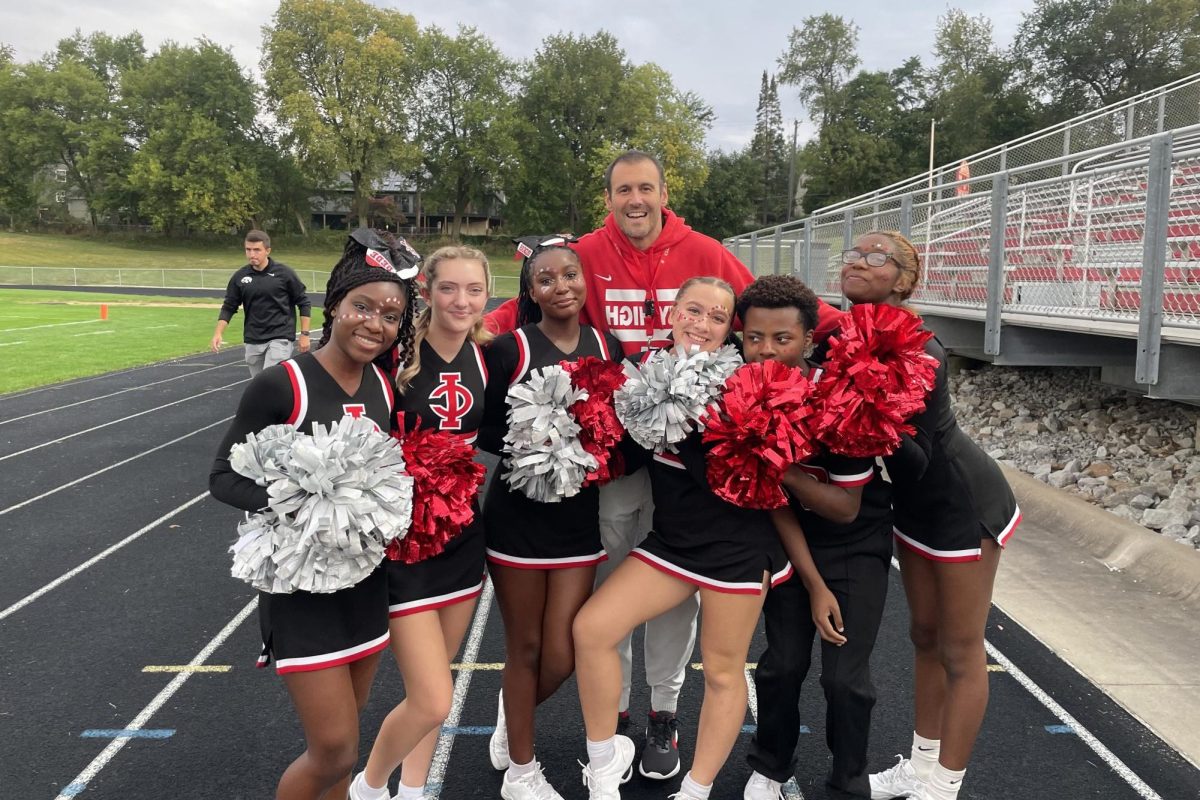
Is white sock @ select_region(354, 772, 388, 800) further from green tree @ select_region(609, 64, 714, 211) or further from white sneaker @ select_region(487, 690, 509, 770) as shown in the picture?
green tree @ select_region(609, 64, 714, 211)

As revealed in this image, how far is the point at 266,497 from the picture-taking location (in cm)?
202

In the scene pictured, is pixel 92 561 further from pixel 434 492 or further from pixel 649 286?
pixel 649 286

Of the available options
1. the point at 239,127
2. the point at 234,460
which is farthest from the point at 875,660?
the point at 239,127

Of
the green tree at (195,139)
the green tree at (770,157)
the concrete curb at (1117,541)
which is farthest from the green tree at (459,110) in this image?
the concrete curb at (1117,541)

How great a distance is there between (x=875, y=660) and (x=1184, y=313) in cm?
259

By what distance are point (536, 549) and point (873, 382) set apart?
1116mm

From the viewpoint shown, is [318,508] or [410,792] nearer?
[318,508]

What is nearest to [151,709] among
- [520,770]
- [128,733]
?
[128,733]

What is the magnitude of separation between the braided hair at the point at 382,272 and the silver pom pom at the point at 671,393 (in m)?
0.67

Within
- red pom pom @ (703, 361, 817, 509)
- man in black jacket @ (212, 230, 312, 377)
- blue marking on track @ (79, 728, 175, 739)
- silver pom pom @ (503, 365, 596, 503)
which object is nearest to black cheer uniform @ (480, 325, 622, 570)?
silver pom pom @ (503, 365, 596, 503)

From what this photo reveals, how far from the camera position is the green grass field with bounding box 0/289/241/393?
45.3ft

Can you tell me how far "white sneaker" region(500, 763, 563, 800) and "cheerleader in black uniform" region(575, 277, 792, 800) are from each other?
0.64 feet

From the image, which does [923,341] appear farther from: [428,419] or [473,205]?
[473,205]

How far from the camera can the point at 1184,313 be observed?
4.44 meters
